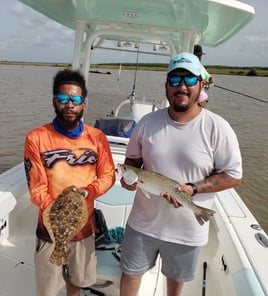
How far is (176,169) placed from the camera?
83.0 inches

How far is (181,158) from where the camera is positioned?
2090 mm

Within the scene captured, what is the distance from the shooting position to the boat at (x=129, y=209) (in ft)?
9.20

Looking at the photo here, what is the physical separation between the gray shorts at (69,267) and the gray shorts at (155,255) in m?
0.25

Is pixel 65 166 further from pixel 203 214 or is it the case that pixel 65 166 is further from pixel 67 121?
pixel 203 214

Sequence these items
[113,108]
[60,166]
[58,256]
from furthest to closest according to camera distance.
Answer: [113,108], [60,166], [58,256]

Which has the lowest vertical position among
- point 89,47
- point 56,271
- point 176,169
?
point 56,271

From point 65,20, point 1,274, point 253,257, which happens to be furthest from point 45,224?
point 65,20

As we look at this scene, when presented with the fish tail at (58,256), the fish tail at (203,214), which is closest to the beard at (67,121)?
the fish tail at (58,256)

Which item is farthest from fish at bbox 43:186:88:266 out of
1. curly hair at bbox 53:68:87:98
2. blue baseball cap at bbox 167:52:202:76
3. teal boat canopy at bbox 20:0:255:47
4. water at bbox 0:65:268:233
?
teal boat canopy at bbox 20:0:255:47

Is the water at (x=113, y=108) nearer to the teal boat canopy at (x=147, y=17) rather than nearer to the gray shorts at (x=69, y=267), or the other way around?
the teal boat canopy at (x=147, y=17)

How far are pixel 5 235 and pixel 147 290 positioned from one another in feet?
4.79

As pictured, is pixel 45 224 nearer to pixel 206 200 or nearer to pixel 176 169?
pixel 176 169

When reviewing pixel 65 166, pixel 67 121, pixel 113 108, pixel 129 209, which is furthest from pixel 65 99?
pixel 113 108

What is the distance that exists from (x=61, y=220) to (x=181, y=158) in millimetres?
799
